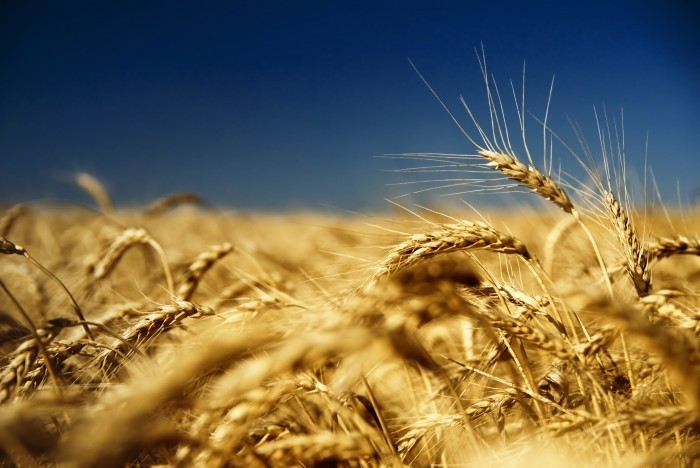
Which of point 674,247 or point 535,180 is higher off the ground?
point 535,180

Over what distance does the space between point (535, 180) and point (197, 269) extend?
1.55 metres

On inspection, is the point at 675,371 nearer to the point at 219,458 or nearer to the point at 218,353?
the point at 218,353

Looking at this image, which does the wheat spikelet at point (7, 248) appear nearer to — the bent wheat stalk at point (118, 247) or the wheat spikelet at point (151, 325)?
the wheat spikelet at point (151, 325)

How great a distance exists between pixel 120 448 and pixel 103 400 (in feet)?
0.79

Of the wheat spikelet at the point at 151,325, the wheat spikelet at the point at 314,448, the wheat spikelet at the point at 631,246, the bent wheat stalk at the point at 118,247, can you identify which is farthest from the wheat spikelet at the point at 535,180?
the bent wheat stalk at the point at 118,247

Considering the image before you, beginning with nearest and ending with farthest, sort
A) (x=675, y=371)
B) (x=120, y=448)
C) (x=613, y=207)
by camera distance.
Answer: (x=120, y=448)
(x=675, y=371)
(x=613, y=207)

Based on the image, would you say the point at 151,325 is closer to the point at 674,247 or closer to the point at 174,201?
the point at 674,247

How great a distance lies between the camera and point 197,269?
2107 mm

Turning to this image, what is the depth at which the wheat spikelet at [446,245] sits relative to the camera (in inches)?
46.4

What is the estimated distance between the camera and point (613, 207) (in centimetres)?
141

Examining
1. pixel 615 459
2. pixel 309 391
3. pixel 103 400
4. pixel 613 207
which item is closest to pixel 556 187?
pixel 613 207

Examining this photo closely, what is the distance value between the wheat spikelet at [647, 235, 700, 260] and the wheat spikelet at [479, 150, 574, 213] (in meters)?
0.33

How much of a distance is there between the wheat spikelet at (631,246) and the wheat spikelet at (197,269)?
170cm

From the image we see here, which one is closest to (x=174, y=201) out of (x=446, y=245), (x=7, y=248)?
(x=7, y=248)
